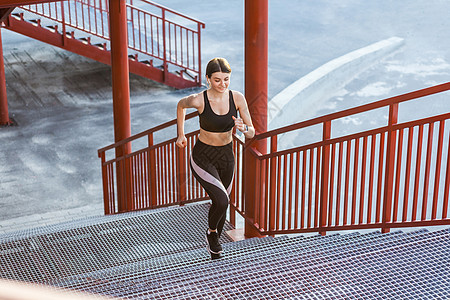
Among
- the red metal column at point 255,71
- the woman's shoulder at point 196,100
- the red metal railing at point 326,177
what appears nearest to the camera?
the red metal railing at point 326,177

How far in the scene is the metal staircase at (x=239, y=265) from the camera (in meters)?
4.05

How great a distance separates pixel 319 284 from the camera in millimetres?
4109

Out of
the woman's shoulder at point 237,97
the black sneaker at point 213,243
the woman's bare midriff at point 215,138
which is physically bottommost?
the black sneaker at point 213,243

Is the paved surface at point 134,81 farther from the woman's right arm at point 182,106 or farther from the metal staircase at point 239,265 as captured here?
the woman's right arm at point 182,106

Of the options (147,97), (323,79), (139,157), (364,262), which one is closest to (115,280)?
(364,262)

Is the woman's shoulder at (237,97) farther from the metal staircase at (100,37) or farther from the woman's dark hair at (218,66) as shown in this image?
the metal staircase at (100,37)

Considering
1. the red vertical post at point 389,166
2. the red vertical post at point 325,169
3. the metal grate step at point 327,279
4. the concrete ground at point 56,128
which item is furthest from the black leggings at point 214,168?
the concrete ground at point 56,128

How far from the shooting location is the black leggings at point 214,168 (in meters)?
5.55

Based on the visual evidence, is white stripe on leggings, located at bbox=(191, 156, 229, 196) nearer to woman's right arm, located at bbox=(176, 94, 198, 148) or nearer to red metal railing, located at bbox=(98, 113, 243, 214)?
woman's right arm, located at bbox=(176, 94, 198, 148)

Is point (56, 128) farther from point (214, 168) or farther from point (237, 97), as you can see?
point (237, 97)

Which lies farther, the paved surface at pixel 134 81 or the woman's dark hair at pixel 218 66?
the paved surface at pixel 134 81

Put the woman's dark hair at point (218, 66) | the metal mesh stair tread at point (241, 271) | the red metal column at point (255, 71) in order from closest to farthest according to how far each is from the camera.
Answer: the metal mesh stair tread at point (241, 271), the woman's dark hair at point (218, 66), the red metal column at point (255, 71)

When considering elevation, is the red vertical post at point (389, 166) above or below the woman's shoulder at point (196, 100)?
below

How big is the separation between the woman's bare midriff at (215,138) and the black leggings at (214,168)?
4 centimetres
